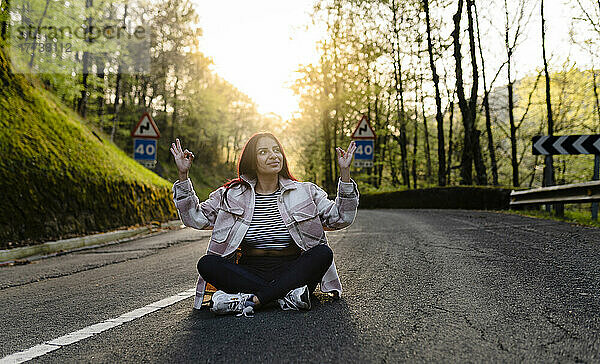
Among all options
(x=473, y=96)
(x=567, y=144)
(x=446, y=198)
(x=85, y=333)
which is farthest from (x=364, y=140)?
(x=85, y=333)

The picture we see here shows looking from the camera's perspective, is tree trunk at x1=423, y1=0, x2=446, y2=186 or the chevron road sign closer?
the chevron road sign

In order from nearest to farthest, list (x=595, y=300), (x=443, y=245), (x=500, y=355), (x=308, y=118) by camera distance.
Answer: (x=500, y=355) → (x=595, y=300) → (x=443, y=245) → (x=308, y=118)

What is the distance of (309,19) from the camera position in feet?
102

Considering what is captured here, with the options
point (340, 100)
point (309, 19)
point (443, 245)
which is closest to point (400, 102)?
point (340, 100)

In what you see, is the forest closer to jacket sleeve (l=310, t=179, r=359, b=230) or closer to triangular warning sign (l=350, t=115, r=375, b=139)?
triangular warning sign (l=350, t=115, r=375, b=139)

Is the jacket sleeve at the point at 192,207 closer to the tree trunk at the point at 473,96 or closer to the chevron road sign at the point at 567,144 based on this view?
the chevron road sign at the point at 567,144

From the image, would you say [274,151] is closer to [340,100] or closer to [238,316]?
[238,316]

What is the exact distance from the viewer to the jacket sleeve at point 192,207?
396 cm

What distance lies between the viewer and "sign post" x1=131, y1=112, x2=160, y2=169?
607 inches

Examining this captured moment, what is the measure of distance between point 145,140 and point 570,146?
11599 millimetres

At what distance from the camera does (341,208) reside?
3.97m

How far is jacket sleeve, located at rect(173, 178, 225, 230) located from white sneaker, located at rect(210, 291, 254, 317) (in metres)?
0.63

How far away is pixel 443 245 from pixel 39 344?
574cm

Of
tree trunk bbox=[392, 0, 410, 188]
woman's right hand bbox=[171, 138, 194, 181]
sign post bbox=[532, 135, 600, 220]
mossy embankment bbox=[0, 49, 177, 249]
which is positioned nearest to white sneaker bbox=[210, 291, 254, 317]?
woman's right hand bbox=[171, 138, 194, 181]
